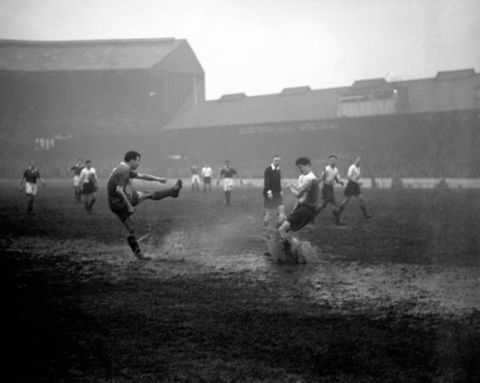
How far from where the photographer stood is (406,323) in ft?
18.1

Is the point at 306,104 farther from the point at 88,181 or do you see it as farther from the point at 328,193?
the point at 328,193

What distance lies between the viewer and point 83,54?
2172 inches

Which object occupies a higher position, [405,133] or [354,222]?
A: [405,133]

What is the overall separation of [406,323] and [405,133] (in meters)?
32.0

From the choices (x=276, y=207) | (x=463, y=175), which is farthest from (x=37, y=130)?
(x=276, y=207)

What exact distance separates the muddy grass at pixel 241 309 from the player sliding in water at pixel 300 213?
0.35 metres

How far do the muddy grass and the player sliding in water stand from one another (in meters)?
0.35

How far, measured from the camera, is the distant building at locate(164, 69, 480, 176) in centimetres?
3381

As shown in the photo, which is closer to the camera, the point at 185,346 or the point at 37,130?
the point at 185,346

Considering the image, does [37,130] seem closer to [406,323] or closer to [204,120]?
[204,120]

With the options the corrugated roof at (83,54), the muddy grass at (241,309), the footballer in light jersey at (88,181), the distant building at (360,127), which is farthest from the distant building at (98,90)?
the muddy grass at (241,309)

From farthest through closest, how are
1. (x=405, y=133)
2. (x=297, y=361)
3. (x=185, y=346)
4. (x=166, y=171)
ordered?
1. (x=166, y=171)
2. (x=405, y=133)
3. (x=185, y=346)
4. (x=297, y=361)

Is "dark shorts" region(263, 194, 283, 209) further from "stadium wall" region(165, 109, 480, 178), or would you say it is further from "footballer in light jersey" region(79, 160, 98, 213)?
"stadium wall" region(165, 109, 480, 178)

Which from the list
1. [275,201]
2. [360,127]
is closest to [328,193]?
[275,201]
